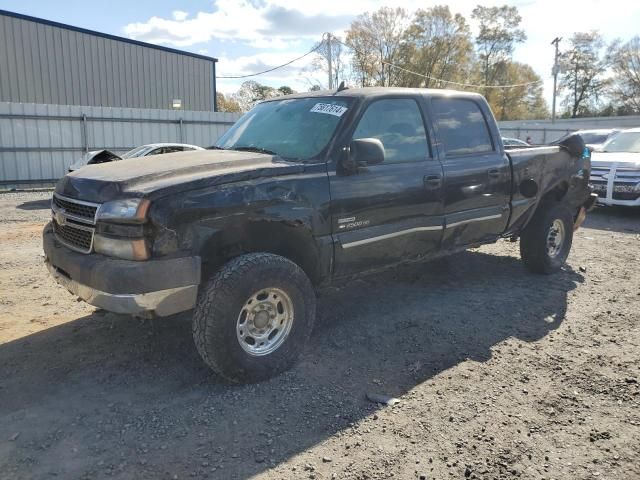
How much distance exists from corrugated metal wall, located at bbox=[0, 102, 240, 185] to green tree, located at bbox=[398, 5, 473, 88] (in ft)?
90.8

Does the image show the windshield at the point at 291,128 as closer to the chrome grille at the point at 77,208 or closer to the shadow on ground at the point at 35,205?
the chrome grille at the point at 77,208

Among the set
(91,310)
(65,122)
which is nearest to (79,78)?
(65,122)

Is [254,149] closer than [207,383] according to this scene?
No

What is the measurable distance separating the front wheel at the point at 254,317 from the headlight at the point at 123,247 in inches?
18.2

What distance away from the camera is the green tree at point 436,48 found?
43125 mm

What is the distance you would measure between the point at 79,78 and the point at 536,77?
46.3 metres

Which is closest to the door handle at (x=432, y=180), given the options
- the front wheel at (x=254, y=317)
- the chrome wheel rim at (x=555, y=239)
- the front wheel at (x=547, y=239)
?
the front wheel at (x=254, y=317)

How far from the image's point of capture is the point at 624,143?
39.8ft

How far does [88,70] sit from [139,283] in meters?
21.7

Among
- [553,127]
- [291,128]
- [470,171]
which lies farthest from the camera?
[553,127]

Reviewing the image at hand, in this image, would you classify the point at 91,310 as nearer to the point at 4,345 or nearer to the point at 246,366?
the point at 4,345

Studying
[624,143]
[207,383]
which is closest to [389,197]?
[207,383]

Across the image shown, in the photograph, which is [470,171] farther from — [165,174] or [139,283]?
[139,283]

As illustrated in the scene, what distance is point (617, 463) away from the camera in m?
2.67
